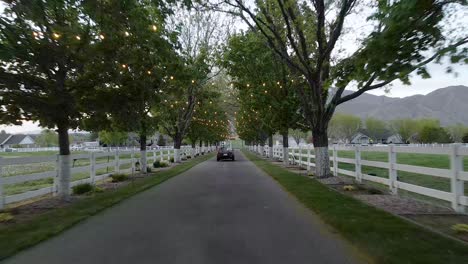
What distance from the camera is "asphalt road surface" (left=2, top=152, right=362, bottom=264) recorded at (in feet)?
17.9

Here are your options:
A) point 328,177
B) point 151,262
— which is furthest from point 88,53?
point 328,177

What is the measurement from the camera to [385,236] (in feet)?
20.6

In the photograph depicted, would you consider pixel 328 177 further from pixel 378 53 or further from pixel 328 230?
pixel 378 53

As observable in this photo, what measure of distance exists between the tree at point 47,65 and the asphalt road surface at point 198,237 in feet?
10.5

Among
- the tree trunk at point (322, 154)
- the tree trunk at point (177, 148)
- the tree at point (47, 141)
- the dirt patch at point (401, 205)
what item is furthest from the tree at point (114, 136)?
the tree at point (47, 141)

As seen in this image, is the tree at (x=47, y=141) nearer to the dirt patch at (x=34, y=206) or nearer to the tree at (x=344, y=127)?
the tree at (x=344, y=127)

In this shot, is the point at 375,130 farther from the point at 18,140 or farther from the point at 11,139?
the point at 11,139

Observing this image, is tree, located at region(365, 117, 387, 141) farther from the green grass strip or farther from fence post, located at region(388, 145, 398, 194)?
the green grass strip

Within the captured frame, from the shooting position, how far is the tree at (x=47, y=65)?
9.51 meters

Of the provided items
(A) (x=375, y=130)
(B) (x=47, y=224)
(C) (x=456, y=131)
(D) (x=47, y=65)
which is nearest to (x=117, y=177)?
(D) (x=47, y=65)

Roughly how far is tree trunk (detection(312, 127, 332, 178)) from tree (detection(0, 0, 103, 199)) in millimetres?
9445

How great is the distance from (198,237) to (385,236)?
3021mm

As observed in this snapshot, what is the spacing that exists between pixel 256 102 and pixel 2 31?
53.4 ft

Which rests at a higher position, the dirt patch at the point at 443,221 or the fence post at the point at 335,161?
the fence post at the point at 335,161
